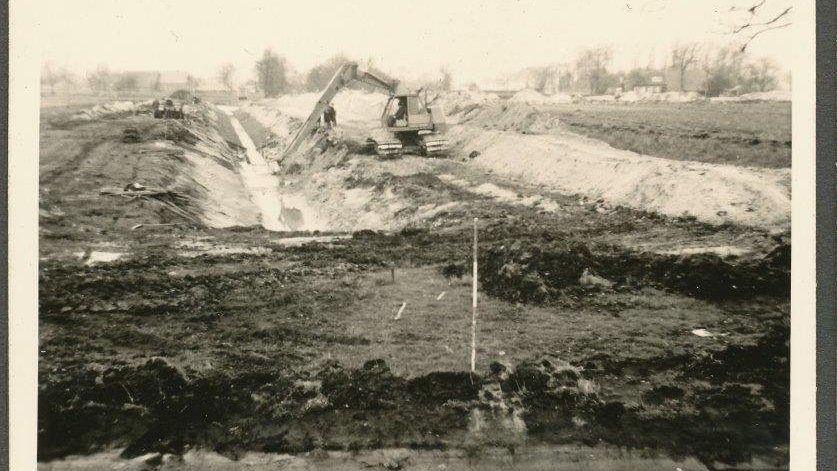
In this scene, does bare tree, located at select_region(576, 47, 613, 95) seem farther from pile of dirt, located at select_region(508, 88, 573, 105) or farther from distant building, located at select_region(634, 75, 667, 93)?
pile of dirt, located at select_region(508, 88, 573, 105)

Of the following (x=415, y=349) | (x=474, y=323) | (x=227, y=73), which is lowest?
(x=415, y=349)

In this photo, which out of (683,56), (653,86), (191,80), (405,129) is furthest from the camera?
(405,129)

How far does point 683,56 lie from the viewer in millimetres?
7551

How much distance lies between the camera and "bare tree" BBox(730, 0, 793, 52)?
5.64 meters

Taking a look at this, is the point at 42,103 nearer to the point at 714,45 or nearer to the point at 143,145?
the point at 714,45

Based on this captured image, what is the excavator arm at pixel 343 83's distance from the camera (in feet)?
38.0

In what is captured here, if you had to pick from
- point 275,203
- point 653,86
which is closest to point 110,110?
point 275,203

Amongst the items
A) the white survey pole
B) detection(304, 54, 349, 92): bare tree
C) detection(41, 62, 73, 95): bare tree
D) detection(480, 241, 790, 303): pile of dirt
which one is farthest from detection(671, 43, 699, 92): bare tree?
detection(41, 62, 73, 95): bare tree

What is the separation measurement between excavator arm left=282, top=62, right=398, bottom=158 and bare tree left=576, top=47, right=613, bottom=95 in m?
4.45

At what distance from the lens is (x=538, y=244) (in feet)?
22.5

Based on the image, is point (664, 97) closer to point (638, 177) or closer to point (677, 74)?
point (677, 74)

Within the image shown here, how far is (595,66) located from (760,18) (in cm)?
346

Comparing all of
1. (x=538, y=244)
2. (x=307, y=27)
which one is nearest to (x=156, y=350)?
(x=307, y=27)

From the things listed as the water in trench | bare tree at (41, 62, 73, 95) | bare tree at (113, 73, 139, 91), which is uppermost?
bare tree at (113, 73, 139, 91)
